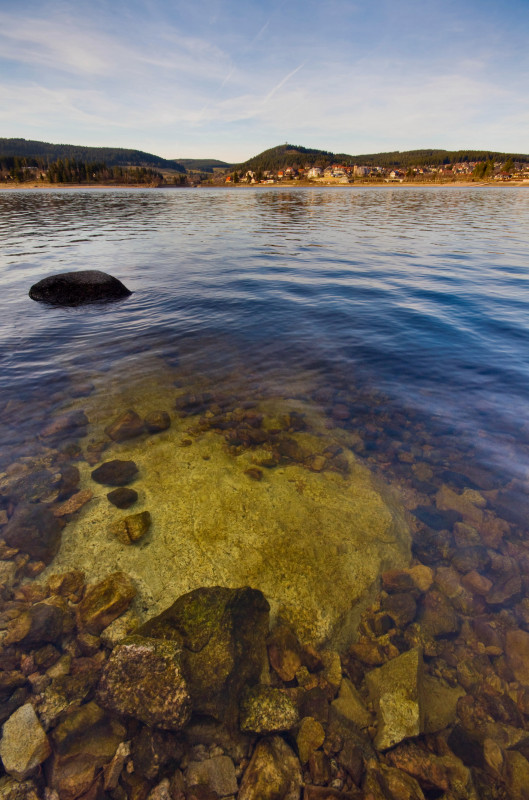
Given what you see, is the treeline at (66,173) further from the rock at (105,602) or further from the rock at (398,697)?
the rock at (398,697)

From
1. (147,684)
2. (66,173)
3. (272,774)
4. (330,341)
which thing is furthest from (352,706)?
(66,173)

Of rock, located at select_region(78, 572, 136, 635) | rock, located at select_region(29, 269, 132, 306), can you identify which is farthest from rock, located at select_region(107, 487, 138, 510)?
rock, located at select_region(29, 269, 132, 306)

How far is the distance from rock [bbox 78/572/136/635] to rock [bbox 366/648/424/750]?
2.87m

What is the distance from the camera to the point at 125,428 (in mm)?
6969

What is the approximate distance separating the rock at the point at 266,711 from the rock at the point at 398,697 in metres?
0.85

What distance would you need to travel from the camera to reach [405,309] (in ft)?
47.2

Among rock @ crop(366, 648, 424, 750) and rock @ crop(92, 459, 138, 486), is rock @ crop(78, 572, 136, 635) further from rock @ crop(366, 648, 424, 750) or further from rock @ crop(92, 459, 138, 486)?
rock @ crop(366, 648, 424, 750)

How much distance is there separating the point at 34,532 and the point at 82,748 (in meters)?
2.66

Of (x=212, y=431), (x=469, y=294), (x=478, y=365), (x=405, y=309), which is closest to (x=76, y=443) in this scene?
(x=212, y=431)

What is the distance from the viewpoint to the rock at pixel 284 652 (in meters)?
3.83

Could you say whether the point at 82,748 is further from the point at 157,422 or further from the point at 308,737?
the point at 157,422

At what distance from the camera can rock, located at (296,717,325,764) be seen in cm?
323

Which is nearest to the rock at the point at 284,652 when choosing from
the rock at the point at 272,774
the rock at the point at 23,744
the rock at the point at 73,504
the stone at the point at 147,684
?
the rock at the point at 272,774

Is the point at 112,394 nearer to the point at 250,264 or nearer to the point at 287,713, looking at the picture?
the point at 287,713
